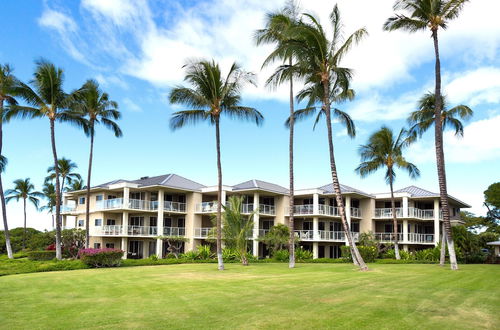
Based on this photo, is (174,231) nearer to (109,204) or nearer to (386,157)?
(109,204)

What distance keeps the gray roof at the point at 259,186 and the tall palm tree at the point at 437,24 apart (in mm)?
16638

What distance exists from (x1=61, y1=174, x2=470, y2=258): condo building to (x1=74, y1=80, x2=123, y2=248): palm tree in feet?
13.3

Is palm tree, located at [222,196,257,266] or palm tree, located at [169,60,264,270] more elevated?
palm tree, located at [169,60,264,270]

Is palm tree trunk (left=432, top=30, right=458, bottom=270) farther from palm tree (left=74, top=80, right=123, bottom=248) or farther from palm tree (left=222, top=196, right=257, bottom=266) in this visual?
palm tree (left=74, top=80, right=123, bottom=248)

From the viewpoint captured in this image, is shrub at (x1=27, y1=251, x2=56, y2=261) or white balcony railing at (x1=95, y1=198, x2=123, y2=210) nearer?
shrub at (x1=27, y1=251, x2=56, y2=261)

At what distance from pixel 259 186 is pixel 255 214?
2482mm

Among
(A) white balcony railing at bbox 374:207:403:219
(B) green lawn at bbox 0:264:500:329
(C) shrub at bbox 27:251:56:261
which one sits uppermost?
(A) white balcony railing at bbox 374:207:403:219

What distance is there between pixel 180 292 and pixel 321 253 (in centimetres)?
3077

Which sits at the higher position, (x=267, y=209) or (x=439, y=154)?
(x=439, y=154)

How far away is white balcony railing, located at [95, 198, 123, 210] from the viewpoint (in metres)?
38.3

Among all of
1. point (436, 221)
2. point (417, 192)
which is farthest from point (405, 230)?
point (417, 192)

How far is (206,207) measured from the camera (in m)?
40.6

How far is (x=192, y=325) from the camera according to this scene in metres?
8.71

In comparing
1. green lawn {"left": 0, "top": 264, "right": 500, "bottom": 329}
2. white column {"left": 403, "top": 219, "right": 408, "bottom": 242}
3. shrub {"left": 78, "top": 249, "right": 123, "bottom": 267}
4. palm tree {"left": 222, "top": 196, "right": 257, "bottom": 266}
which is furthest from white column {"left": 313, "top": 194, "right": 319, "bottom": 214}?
green lawn {"left": 0, "top": 264, "right": 500, "bottom": 329}
